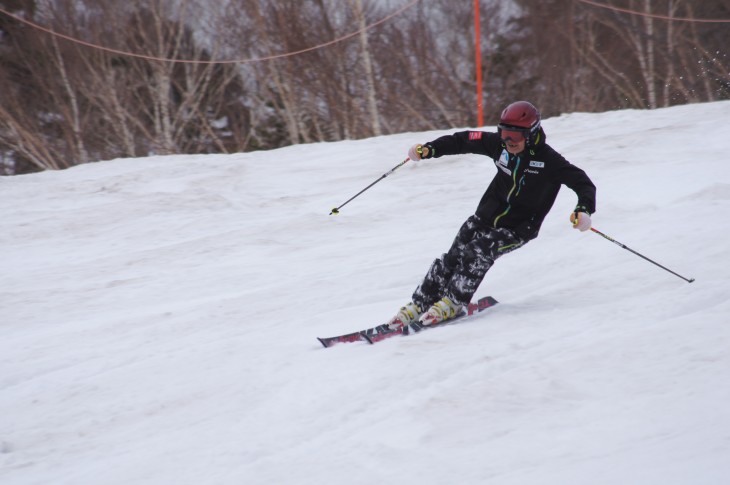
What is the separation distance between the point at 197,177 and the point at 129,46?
50.7 feet

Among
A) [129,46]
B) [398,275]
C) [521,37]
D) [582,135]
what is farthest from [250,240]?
[521,37]

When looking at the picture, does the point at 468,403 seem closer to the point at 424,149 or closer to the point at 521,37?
the point at 424,149

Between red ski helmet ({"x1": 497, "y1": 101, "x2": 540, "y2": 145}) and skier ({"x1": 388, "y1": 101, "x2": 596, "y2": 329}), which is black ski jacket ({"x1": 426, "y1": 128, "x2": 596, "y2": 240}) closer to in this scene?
skier ({"x1": 388, "y1": 101, "x2": 596, "y2": 329})

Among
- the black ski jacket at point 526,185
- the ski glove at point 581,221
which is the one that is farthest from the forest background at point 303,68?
the ski glove at point 581,221

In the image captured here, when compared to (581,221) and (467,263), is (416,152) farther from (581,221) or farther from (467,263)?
(581,221)

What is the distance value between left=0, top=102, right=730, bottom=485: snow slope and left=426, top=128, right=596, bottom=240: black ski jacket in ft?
1.98

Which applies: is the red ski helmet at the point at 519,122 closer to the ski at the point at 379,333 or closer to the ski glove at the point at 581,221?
the ski glove at the point at 581,221

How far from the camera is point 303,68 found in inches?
893

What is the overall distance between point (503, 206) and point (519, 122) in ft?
1.87

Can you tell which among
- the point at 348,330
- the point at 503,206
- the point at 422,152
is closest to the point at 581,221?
the point at 503,206

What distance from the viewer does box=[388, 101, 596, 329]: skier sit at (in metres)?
4.20

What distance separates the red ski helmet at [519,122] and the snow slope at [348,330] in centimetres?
111

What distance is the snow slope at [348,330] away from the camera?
284 cm

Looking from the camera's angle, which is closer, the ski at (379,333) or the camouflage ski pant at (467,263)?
the ski at (379,333)
